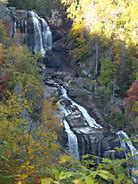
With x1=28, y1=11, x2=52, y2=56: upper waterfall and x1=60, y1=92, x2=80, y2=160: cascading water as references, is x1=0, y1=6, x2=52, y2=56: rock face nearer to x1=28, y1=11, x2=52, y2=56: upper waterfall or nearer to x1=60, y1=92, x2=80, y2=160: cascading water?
x1=28, y1=11, x2=52, y2=56: upper waterfall

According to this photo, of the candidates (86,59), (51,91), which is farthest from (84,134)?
(86,59)

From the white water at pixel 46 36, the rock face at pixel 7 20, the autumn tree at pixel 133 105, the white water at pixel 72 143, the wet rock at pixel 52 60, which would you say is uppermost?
the rock face at pixel 7 20

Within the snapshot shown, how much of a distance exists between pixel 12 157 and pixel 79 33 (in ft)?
115

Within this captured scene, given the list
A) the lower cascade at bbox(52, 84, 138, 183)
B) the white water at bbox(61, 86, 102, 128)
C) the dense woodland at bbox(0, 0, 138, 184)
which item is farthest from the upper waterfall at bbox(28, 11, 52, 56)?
the lower cascade at bbox(52, 84, 138, 183)

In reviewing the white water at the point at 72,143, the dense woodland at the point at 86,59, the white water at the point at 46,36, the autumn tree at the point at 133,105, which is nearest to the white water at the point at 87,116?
the dense woodland at the point at 86,59

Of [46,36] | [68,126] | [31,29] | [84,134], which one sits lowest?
[84,134]

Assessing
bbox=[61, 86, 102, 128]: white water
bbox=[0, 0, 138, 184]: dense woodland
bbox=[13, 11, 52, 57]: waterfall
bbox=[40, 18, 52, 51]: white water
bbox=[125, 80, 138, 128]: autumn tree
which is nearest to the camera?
bbox=[0, 0, 138, 184]: dense woodland

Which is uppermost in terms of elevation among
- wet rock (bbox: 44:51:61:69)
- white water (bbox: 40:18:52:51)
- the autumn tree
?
white water (bbox: 40:18:52:51)

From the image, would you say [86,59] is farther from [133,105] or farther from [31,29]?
[133,105]

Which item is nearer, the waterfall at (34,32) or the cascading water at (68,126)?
the cascading water at (68,126)

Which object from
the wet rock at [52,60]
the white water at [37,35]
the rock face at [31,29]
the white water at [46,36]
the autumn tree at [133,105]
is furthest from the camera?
the white water at [46,36]

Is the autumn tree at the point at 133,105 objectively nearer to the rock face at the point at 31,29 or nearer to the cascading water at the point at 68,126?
the cascading water at the point at 68,126

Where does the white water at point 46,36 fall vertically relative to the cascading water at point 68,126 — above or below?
above

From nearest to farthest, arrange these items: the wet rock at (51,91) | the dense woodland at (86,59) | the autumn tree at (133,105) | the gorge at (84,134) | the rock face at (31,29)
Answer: the dense woodland at (86,59) < the gorge at (84,134) < the autumn tree at (133,105) < the wet rock at (51,91) < the rock face at (31,29)
